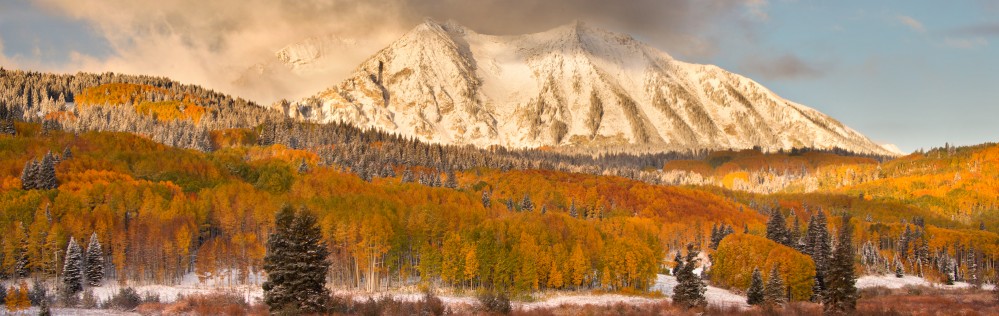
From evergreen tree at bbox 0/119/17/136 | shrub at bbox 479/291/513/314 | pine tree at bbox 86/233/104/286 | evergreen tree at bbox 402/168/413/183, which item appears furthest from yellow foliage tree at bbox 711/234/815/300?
evergreen tree at bbox 0/119/17/136

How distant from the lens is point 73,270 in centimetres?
7756

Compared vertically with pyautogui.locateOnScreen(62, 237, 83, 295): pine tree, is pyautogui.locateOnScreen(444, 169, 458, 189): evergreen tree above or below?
above

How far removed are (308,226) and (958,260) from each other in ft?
537

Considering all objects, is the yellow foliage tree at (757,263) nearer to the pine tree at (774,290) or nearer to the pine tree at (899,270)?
the pine tree at (774,290)

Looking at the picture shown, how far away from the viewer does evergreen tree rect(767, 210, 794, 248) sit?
11625 cm

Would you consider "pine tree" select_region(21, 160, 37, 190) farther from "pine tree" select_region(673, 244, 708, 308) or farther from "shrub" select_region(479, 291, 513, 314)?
"pine tree" select_region(673, 244, 708, 308)

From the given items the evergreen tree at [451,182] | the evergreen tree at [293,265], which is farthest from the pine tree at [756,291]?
the evergreen tree at [451,182]

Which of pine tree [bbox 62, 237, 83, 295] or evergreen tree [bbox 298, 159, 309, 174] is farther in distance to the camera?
evergreen tree [bbox 298, 159, 309, 174]

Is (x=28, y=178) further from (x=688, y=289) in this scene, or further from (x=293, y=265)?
(x=688, y=289)

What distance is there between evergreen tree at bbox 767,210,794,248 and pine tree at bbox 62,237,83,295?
337 feet

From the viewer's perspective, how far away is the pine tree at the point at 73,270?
76188 millimetres

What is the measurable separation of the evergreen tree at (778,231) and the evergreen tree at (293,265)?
91749mm

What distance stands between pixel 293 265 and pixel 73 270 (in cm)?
4816

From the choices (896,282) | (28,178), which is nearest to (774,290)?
(896,282)
